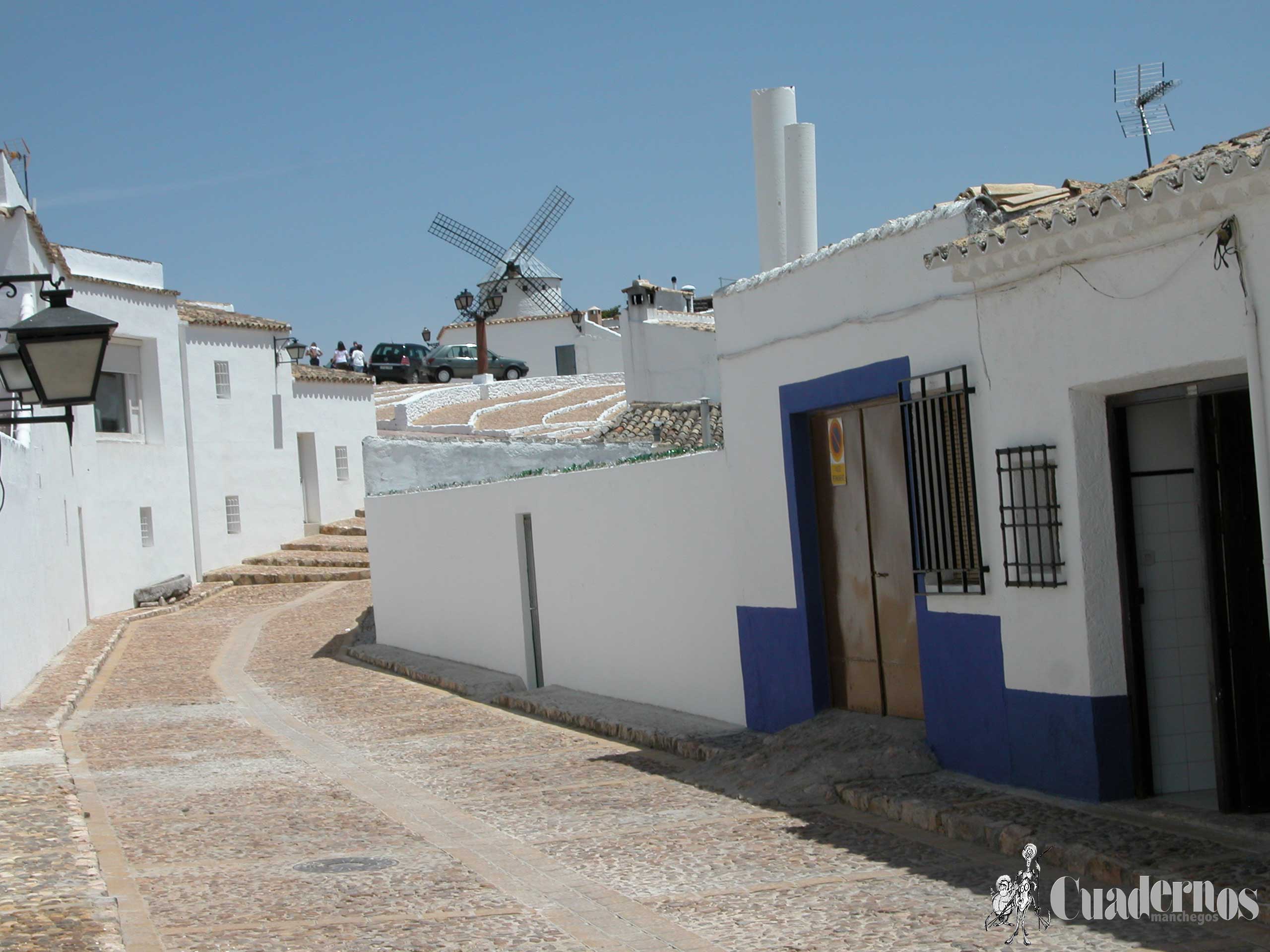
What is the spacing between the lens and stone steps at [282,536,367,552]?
28.4 metres

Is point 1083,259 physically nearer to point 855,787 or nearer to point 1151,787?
point 1151,787

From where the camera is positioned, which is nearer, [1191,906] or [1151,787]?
[1191,906]

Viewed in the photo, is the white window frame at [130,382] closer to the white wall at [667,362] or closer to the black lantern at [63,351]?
the white wall at [667,362]

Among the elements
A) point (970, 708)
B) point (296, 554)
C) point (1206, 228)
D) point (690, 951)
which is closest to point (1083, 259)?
point (1206, 228)

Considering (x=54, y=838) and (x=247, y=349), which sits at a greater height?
(x=247, y=349)

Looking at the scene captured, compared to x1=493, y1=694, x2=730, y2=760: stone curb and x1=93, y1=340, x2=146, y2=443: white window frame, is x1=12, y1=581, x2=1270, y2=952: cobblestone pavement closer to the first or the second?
x1=493, y1=694, x2=730, y2=760: stone curb

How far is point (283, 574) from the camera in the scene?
86.7 ft

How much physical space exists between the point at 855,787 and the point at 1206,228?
3631 millimetres

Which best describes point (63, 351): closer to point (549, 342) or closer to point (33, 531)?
point (33, 531)

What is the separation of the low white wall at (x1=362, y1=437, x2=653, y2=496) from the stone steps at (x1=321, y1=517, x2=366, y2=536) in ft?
15.1

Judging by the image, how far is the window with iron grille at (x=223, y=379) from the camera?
28.2 meters

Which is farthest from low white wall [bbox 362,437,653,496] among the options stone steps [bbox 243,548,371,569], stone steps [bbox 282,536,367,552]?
stone steps [bbox 282,536,367,552]

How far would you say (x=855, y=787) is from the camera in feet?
25.5

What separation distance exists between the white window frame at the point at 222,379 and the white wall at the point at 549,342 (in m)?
23.5
